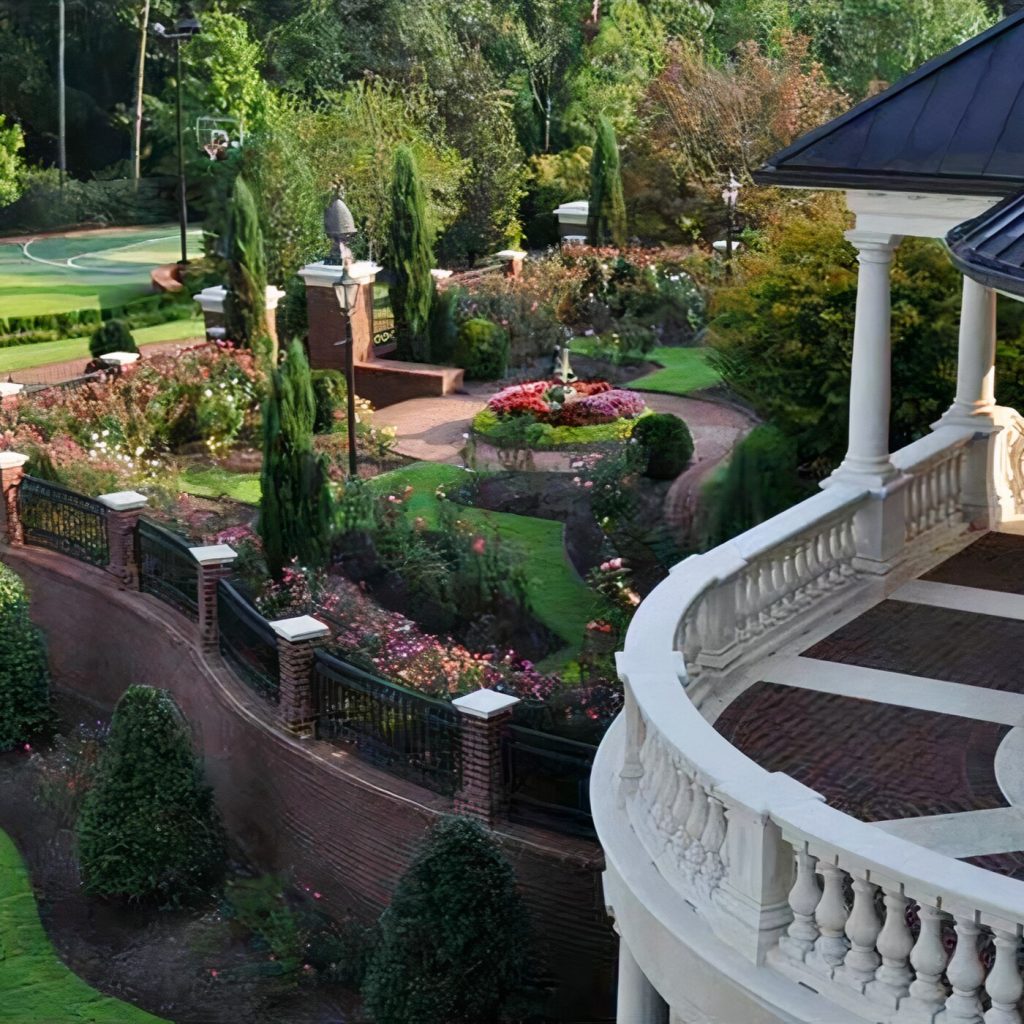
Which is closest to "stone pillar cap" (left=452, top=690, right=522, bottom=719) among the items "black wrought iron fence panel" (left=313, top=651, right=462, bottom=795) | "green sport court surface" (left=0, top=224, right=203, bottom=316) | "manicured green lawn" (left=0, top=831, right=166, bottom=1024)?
"black wrought iron fence panel" (left=313, top=651, right=462, bottom=795)

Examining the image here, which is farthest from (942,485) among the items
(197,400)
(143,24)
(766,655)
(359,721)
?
(143,24)

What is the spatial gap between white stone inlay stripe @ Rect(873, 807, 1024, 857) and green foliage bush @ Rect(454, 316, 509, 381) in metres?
18.6

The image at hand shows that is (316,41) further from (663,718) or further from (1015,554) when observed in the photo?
(663,718)

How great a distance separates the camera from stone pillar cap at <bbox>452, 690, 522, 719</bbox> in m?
12.2

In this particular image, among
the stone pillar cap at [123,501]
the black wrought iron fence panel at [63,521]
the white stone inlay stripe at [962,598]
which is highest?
the white stone inlay stripe at [962,598]

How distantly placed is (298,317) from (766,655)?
18.2 m

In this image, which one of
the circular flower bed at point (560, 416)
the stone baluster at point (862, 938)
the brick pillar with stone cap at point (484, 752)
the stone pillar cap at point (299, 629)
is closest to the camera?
the stone baluster at point (862, 938)

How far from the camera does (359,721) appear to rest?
13.7 m

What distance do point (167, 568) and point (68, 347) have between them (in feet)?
62.8

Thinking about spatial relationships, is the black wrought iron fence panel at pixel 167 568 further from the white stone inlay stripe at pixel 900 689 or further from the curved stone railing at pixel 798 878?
the curved stone railing at pixel 798 878

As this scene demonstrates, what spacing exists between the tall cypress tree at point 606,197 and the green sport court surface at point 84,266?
12.0 metres

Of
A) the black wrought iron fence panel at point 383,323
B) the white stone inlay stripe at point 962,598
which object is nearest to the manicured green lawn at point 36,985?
the white stone inlay stripe at point 962,598

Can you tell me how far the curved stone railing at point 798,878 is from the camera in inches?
235

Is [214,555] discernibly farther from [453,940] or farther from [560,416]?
[560,416]
